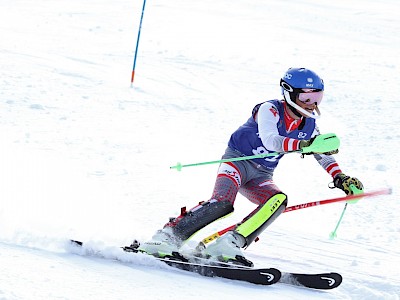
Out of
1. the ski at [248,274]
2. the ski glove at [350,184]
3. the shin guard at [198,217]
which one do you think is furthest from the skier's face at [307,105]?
the ski at [248,274]

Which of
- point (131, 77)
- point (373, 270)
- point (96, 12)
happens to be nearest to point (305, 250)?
point (373, 270)

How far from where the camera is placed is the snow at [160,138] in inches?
194

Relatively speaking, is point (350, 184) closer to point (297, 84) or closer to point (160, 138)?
point (297, 84)

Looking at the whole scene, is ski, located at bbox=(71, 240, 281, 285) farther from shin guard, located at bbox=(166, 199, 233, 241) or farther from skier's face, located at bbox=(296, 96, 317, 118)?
skier's face, located at bbox=(296, 96, 317, 118)

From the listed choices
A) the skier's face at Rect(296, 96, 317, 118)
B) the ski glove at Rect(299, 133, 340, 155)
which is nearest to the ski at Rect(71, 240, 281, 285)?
the ski glove at Rect(299, 133, 340, 155)

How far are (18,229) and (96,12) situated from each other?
547 inches

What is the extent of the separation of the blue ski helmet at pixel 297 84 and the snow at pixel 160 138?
48.2 inches

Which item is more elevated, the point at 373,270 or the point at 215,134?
the point at 215,134

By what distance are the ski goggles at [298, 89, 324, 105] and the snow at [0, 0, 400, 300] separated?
1.23 meters

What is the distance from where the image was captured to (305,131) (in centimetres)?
565

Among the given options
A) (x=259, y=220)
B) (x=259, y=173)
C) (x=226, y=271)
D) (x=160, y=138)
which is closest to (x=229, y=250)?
(x=226, y=271)

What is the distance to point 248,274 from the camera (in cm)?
492

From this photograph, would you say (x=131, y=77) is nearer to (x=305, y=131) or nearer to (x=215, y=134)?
(x=215, y=134)

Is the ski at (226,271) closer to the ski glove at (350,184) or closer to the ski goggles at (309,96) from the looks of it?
the ski glove at (350,184)
